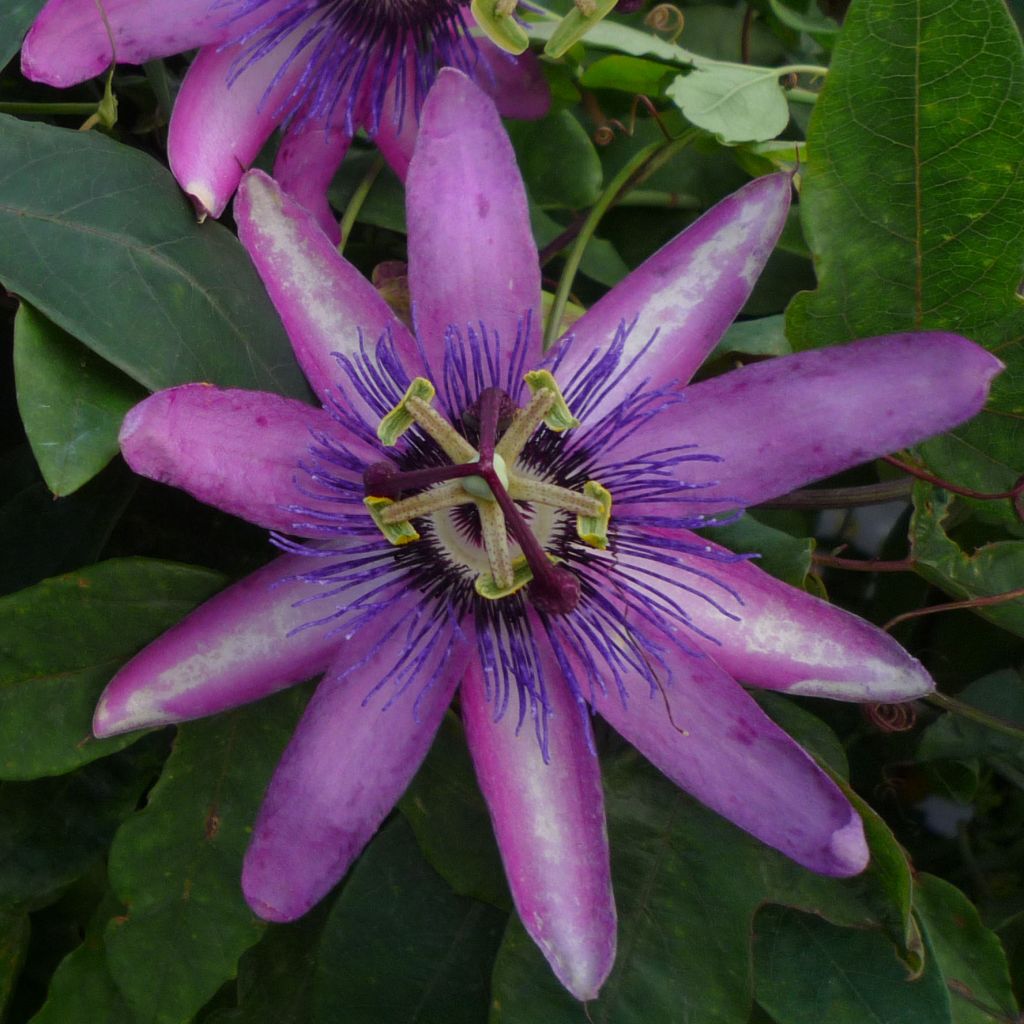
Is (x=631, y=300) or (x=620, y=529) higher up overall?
(x=631, y=300)


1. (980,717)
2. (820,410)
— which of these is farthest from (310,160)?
(980,717)

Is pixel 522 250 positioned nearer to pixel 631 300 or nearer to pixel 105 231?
pixel 631 300

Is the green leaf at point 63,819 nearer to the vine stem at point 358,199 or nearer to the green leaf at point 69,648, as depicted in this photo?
the green leaf at point 69,648

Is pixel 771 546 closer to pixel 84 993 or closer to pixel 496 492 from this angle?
pixel 496 492

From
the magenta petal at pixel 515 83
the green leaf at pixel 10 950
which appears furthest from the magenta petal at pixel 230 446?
the green leaf at pixel 10 950

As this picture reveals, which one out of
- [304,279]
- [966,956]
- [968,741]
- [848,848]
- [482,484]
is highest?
[304,279]

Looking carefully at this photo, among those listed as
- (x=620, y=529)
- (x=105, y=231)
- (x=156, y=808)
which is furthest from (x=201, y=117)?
(x=156, y=808)

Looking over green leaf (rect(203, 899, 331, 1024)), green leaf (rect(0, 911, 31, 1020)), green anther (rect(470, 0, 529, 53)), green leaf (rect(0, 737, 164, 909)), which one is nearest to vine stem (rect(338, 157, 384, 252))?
green anther (rect(470, 0, 529, 53))
